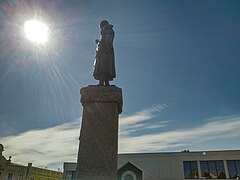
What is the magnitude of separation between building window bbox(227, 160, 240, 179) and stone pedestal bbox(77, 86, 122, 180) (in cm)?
2615

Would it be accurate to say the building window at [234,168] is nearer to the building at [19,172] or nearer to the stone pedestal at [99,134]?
the stone pedestal at [99,134]

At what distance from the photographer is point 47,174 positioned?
154ft

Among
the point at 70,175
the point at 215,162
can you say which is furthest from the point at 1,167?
the point at 215,162

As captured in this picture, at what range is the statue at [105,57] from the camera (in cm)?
468

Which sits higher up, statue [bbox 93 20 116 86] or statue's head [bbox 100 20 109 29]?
statue's head [bbox 100 20 109 29]

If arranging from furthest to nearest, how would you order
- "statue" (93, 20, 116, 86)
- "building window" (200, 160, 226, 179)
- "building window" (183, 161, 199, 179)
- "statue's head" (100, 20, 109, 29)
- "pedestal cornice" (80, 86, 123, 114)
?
"building window" (183, 161, 199, 179), "building window" (200, 160, 226, 179), "statue's head" (100, 20, 109, 29), "statue" (93, 20, 116, 86), "pedestal cornice" (80, 86, 123, 114)

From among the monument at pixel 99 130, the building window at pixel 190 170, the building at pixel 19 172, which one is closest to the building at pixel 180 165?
the building window at pixel 190 170

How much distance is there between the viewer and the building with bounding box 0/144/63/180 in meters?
35.0

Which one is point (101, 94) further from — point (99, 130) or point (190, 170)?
point (190, 170)

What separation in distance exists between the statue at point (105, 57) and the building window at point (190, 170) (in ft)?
83.0

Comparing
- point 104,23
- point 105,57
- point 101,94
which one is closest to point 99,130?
point 101,94

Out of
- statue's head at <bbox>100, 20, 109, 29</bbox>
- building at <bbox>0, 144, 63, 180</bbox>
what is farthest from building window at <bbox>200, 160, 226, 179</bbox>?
building at <bbox>0, 144, 63, 180</bbox>

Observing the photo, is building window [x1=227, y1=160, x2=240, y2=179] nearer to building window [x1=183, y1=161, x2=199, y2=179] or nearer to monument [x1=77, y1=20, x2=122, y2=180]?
building window [x1=183, y1=161, x2=199, y2=179]

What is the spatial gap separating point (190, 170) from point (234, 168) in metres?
Answer: 5.22
